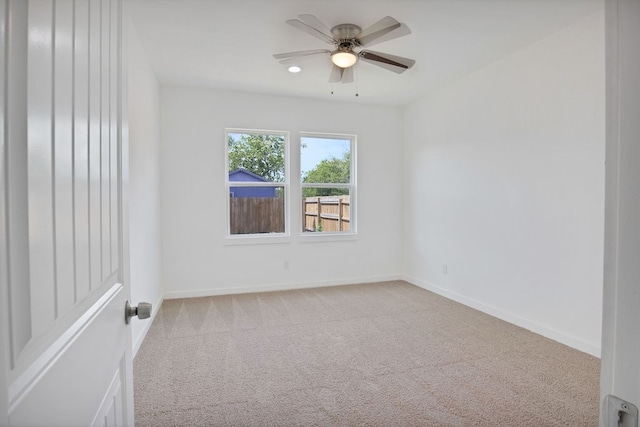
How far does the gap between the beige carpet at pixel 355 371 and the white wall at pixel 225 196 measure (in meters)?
0.79

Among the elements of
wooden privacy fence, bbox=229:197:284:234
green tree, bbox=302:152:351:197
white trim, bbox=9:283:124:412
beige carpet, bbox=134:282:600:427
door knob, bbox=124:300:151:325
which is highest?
green tree, bbox=302:152:351:197

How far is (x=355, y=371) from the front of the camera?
94.8 inches

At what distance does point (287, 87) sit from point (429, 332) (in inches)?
126

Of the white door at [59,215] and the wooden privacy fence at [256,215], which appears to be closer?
the white door at [59,215]

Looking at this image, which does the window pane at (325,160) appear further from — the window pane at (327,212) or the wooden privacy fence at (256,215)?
the wooden privacy fence at (256,215)

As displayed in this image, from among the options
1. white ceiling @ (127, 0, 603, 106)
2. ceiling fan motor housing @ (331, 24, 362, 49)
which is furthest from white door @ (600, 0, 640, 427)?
ceiling fan motor housing @ (331, 24, 362, 49)

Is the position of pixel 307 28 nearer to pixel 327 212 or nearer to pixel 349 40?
pixel 349 40

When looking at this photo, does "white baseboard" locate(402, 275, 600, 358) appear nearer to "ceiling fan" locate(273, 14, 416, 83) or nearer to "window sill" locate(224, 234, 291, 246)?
"window sill" locate(224, 234, 291, 246)

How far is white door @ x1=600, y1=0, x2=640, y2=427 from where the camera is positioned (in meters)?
0.53

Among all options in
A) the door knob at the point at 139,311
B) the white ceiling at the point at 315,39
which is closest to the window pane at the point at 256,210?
the white ceiling at the point at 315,39

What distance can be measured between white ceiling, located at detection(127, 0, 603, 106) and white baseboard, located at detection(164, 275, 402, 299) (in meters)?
2.58

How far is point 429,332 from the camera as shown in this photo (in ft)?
10.3

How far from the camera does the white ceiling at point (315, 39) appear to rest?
2.47 metres

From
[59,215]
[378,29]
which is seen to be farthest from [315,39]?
[59,215]
